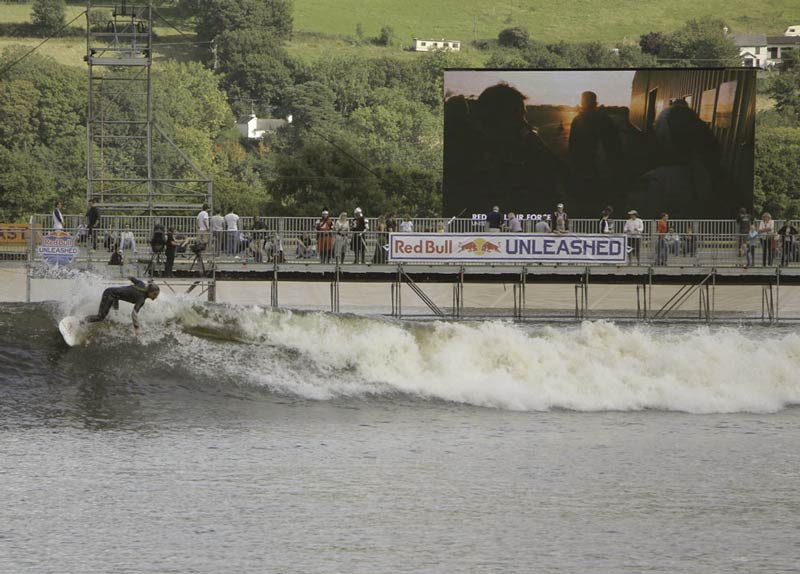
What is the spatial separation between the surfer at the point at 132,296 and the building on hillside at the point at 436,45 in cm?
15878

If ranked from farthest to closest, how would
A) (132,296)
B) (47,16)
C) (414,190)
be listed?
(47,16), (414,190), (132,296)

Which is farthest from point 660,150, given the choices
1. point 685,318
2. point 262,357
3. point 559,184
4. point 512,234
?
point 262,357

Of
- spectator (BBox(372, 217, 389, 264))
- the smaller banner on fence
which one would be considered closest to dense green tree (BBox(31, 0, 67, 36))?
the smaller banner on fence

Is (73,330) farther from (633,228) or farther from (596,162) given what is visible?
(596,162)

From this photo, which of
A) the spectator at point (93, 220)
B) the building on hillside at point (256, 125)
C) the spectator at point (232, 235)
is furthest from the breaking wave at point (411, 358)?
the building on hillside at point (256, 125)

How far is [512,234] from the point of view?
35.2 meters

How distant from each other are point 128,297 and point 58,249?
865 cm

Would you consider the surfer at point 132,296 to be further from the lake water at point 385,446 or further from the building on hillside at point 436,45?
the building on hillside at point 436,45

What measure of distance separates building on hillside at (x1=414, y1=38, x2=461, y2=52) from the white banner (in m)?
150

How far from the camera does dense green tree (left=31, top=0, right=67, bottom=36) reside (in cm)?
17988

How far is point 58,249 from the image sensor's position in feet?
112

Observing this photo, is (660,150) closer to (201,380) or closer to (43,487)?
(201,380)

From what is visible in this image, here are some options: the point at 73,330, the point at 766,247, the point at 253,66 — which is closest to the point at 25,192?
the point at 766,247

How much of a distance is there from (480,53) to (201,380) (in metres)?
169
